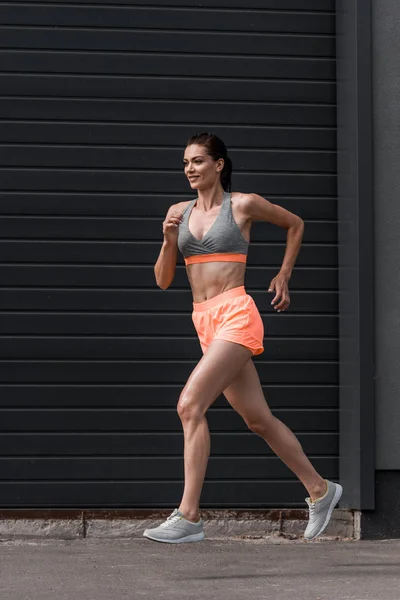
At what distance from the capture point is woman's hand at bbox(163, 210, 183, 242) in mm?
6664

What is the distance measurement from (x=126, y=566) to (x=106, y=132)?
10.2 ft

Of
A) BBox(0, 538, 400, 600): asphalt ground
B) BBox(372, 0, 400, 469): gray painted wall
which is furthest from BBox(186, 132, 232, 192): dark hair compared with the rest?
BBox(0, 538, 400, 600): asphalt ground

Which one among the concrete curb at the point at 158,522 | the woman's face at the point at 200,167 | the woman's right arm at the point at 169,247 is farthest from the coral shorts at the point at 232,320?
the concrete curb at the point at 158,522

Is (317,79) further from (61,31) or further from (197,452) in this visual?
(197,452)

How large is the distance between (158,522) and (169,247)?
2339 millimetres

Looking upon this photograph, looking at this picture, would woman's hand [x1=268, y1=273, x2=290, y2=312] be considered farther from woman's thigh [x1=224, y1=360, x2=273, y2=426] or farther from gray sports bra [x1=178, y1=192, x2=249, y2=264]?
woman's thigh [x1=224, y1=360, x2=273, y2=426]

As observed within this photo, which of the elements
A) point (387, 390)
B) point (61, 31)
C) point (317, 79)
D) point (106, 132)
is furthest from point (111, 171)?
point (387, 390)

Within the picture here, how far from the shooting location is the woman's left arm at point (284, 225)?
6785mm

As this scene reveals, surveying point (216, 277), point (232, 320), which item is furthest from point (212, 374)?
point (216, 277)

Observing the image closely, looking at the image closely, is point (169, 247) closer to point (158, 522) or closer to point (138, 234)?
point (138, 234)

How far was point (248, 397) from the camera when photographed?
6750mm

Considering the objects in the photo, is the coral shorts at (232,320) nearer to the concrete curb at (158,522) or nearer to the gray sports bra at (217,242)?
the gray sports bra at (217,242)

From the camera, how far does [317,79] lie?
335 inches

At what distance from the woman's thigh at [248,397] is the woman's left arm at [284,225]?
0.44 metres
